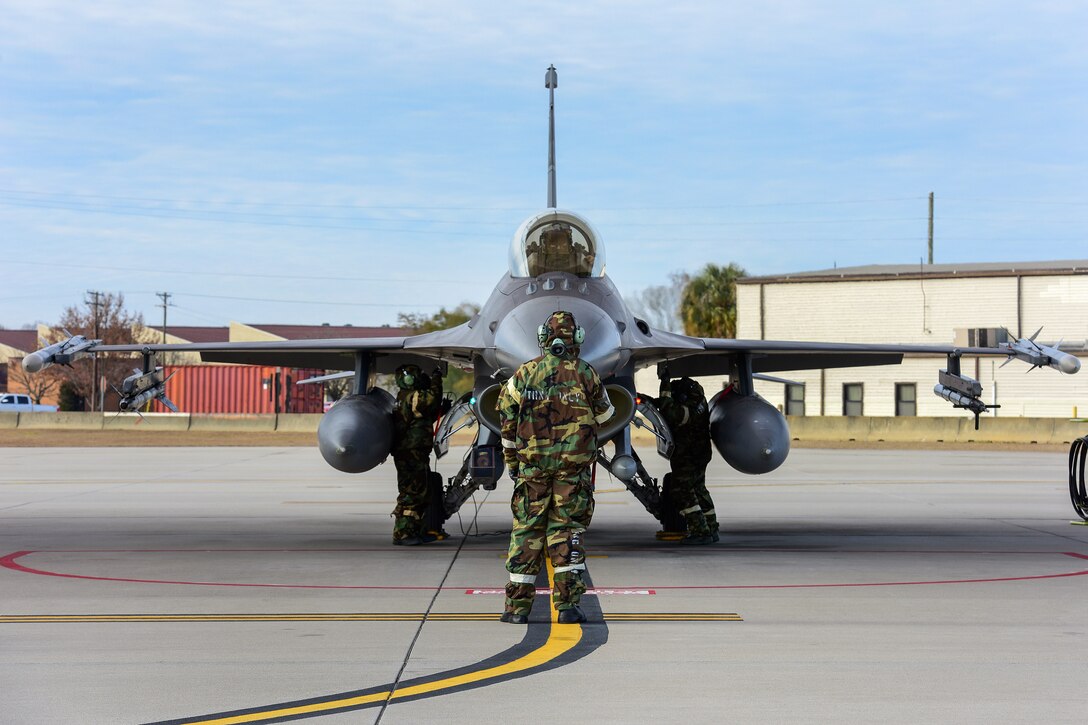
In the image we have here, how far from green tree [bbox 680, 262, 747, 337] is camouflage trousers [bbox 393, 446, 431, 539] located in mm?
49218

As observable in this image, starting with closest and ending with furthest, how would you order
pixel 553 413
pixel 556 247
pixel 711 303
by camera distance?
1. pixel 553 413
2. pixel 556 247
3. pixel 711 303

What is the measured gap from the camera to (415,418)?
13586 mm

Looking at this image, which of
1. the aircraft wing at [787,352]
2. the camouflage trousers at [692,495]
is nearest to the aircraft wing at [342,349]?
the aircraft wing at [787,352]

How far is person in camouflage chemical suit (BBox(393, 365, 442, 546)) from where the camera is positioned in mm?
13586

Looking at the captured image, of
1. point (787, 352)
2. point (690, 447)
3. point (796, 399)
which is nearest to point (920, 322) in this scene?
point (796, 399)

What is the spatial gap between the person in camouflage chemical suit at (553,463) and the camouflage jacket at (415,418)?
15.6ft

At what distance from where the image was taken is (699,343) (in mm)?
13648

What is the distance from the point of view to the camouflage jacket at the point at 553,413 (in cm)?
859

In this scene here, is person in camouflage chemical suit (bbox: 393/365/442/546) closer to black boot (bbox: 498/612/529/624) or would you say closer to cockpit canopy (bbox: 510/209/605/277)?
cockpit canopy (bbox: 510/209/605/277)

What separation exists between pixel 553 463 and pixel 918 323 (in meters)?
44.5

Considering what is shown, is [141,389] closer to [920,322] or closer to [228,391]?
[920,322]

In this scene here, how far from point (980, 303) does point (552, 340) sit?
44257 mm

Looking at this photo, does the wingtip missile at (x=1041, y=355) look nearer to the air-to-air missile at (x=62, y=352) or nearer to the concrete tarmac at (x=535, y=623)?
the concrete tarmac at (x=535, y=623)

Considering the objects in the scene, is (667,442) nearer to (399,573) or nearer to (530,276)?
(530,276)
